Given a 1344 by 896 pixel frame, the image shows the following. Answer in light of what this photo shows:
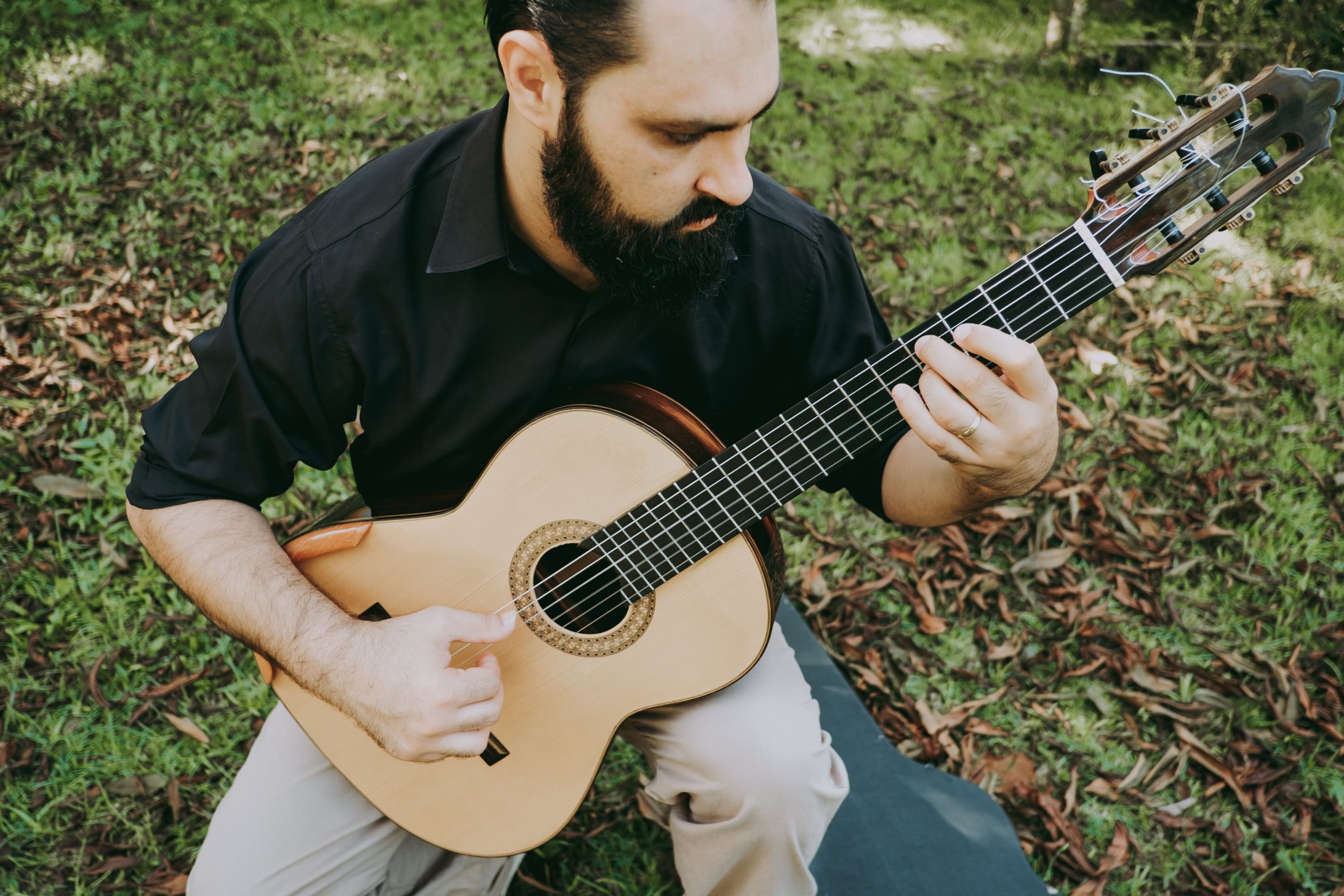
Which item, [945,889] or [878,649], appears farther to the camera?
[878,649]

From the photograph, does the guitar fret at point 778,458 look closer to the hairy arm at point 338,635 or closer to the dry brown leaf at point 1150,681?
the hairy arm at point 338,635

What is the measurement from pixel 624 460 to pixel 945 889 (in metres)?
1.60

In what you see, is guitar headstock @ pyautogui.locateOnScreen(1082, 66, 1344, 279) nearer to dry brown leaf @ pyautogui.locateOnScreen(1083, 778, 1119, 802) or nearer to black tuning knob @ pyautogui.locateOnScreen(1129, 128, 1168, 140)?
black tuning knob @ pyautogui.locateOnScreen(1129, 128, 1168, 140)

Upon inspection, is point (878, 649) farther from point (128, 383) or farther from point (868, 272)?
point (128, 383)

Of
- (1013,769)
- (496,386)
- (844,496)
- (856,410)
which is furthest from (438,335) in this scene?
(1013,769)

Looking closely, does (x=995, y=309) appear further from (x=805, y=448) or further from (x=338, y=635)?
(x=338, y=635)

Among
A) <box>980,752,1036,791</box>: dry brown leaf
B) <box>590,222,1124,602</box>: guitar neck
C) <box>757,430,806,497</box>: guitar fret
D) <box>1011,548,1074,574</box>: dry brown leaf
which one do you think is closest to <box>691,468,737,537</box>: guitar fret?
<box>590,222,1124,602</box>: guitar neck

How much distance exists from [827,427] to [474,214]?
930mm

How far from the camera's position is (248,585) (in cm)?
191

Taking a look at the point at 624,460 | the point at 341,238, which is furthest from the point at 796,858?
the point at 341,238

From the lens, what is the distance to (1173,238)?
1558mm

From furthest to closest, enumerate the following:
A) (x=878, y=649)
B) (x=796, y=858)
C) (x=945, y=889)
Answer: (x=878, y=649)
(x=945, y=889)
(x=796, y=858)

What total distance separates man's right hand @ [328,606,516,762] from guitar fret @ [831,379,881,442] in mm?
917

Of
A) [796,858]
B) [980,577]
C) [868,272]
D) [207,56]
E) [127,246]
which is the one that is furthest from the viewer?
[207,56]
